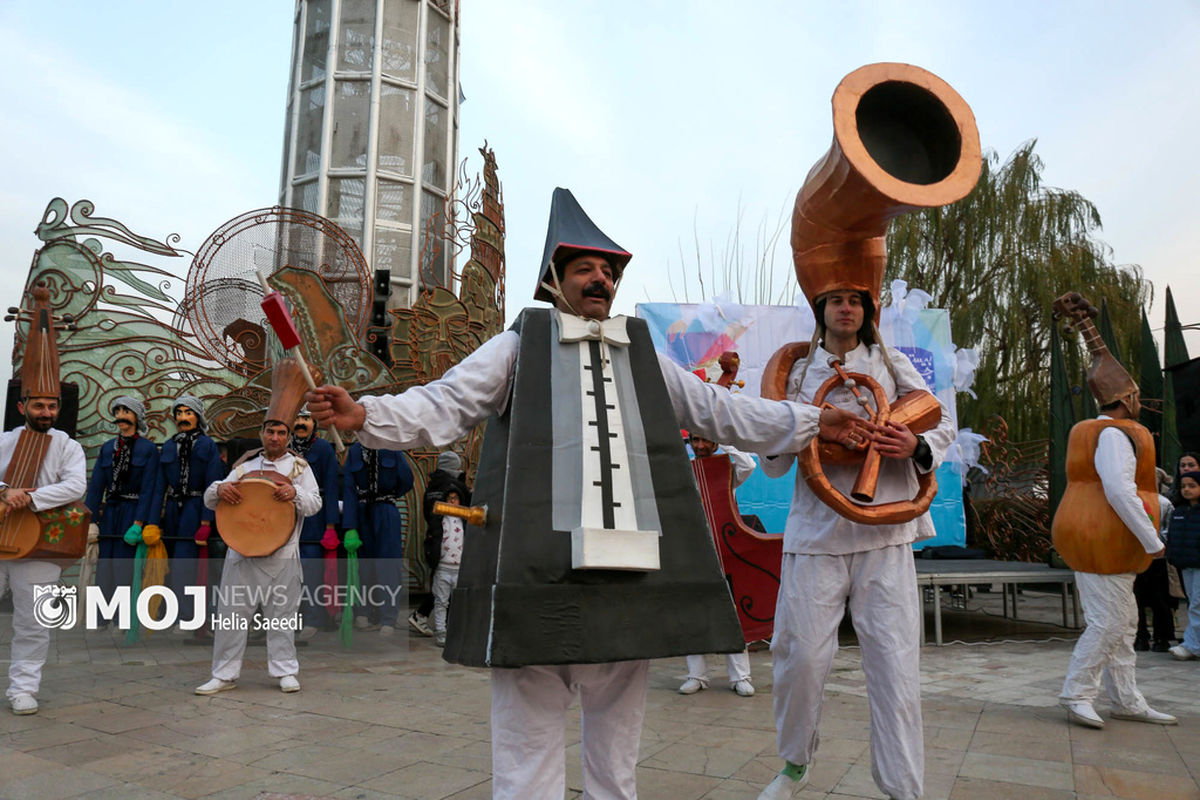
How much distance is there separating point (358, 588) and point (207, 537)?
4.59 ft

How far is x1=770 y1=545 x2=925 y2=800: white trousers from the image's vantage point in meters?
2.84

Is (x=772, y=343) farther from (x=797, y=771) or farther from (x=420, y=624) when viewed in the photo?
A: (x=797, y=771)

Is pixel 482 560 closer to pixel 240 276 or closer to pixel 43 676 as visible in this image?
pixel 43 676

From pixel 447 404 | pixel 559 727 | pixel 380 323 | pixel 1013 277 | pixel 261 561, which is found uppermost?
pixel 1013 277

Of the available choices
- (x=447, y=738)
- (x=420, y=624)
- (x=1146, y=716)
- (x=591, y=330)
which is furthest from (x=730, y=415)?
(x=420, y=624)

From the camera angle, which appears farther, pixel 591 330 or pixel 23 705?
pixel 23 705

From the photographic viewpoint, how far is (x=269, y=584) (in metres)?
5.59

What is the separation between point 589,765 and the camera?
92.9 inches

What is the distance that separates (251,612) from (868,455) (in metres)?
4.33

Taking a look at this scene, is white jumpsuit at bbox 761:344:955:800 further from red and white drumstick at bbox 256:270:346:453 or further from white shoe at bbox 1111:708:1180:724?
white shoe at bbox 1111:708:1180:724

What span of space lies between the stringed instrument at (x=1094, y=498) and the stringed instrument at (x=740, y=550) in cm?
174

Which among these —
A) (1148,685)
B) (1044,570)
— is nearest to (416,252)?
(1044,570)

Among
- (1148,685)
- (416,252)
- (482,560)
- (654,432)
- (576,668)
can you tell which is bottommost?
(1148,685)

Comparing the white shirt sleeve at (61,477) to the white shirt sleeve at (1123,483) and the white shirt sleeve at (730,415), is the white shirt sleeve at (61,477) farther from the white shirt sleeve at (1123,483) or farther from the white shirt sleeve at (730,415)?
the white shirt sleeve at (1123,483)
